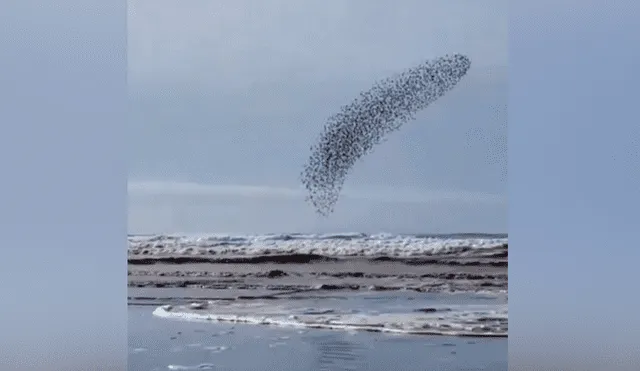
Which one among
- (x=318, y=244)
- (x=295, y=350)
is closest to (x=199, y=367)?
(x=295, y=350)

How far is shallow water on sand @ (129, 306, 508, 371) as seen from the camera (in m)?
4.14

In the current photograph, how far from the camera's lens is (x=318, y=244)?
13.7 feet

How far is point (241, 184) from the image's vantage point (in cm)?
418

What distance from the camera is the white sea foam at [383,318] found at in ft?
13.7

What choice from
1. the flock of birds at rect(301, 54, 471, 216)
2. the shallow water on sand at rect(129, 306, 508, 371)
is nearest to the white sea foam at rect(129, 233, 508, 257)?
the flock of birds at rect(301, 54, 471, 216)

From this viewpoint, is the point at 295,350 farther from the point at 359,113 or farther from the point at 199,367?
the point at 359,113

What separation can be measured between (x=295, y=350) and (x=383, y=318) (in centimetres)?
38

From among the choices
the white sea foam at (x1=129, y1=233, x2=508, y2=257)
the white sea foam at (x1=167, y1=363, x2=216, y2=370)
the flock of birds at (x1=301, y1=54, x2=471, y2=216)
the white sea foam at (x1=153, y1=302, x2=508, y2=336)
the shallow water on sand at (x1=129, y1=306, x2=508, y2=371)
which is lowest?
the white sea foam at (x1=167, y1=363, x2=216, y2=370)

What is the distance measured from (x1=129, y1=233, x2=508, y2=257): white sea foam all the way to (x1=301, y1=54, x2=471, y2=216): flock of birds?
0.47 feet

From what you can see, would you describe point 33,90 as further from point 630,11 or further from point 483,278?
point 630,11

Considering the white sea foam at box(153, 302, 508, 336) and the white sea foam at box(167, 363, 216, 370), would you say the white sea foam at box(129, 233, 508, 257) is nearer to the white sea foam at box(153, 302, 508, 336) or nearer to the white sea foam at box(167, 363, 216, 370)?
the white sea foam at box(153, 302, 508, 336)

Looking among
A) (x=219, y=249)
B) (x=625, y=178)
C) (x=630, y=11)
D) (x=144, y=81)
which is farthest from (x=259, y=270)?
(x=630, y=11)

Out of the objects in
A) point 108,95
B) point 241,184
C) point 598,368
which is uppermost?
point 108,95

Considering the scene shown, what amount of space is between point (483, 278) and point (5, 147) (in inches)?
78.3
